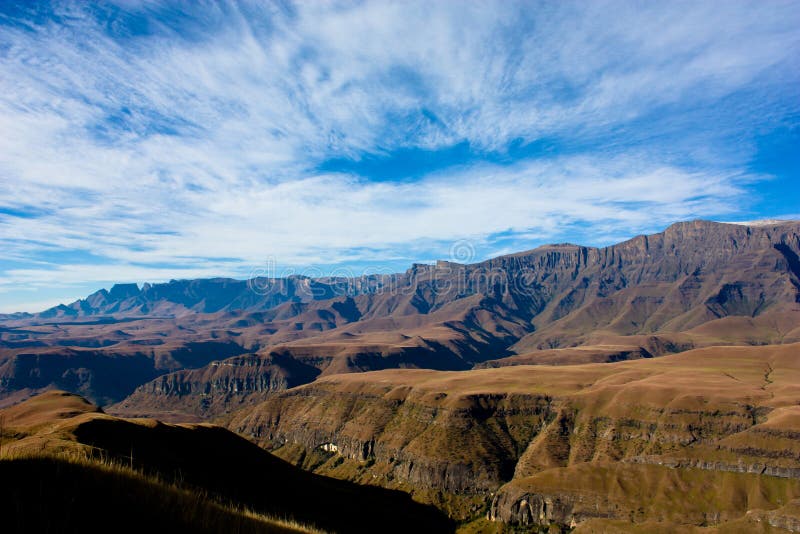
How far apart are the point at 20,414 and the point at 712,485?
229m

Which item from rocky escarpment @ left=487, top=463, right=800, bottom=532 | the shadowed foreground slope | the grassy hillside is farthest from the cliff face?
the grassy hillside

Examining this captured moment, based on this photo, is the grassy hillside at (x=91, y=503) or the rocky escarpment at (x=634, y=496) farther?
the rocky escarpment at (x=634, y=496)

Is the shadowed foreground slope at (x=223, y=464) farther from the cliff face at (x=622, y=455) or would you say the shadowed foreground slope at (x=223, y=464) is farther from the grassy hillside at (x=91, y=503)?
the cliff face at (x=622, y=455)

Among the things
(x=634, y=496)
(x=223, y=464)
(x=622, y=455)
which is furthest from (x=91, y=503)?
(x=622, y=455)

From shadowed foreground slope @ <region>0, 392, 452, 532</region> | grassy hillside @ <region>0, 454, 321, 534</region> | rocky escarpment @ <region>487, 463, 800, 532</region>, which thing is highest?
grassy hillside @ <region>0, 454, 321, 534</region>

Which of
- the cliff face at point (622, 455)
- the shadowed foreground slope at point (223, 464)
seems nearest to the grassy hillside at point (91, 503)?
the shadowed foreground slope at point (223, 464)

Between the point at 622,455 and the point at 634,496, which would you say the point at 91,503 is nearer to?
the point at 634,496

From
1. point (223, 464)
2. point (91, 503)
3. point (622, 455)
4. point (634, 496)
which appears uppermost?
point (91, 503)

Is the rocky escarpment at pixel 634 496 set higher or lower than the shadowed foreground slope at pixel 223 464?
lower

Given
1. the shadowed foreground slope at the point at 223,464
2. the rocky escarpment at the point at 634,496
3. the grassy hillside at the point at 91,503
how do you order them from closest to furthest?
the grassy hillside at the point at 91,503, the shadowed foreground slope at the point at 223,464, the rocky escarpment at the point at 634,496

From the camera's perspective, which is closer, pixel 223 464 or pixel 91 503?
pixel 91 503

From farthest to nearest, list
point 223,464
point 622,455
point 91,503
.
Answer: point 622,455 < point 223,464 < point 91,503

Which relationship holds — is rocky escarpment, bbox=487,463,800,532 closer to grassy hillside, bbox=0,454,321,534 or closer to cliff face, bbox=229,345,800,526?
cliff face, bbox=229,345,800,526

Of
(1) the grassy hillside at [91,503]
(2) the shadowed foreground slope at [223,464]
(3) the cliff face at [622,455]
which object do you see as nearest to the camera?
(1) the grassy hillside at [91,503]
